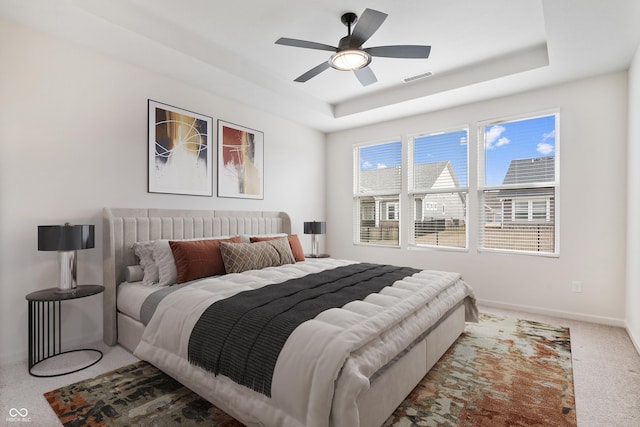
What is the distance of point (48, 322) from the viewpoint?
2693 millimetres

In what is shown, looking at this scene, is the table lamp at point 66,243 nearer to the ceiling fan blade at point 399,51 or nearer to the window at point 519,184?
the ceiling fan blade at point 399,51

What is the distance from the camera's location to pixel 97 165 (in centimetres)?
307

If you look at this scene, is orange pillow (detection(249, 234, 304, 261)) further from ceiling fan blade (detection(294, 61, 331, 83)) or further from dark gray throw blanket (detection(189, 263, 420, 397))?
ceiling fan blade (detection(294, 61, 331, 83))

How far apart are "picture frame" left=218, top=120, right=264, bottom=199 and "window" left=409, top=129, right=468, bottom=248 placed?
2.40 metres

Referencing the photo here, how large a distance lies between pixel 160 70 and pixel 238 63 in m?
0.84

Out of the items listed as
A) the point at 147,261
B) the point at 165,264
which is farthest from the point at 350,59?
the point at 147,261

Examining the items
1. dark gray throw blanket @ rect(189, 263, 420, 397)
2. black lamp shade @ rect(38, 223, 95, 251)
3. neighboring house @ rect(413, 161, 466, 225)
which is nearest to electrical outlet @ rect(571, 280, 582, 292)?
neighboring house @ rect(413, 161, 466, 225)

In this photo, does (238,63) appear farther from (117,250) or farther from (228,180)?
(117,250)

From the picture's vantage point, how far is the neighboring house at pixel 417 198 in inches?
185

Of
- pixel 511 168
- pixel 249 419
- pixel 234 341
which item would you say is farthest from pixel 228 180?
pixel 511 168

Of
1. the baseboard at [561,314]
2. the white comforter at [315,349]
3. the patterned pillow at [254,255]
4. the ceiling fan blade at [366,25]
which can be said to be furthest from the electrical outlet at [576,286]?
the ceiling fan blade at [366,25]

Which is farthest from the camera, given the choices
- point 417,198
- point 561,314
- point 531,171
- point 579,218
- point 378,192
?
point 378,192

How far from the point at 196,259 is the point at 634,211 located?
4247mm

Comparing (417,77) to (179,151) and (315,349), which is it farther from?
(315,349)
